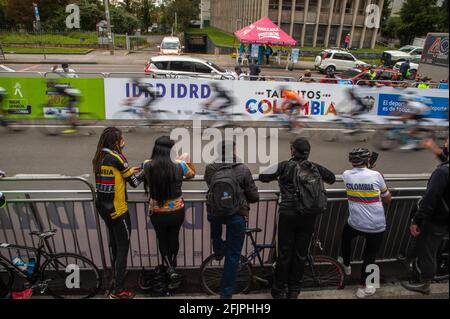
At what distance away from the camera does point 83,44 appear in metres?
35.5

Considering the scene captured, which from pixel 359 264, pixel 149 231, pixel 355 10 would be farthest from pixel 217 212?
pixel 355 10

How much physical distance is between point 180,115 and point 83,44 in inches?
1151

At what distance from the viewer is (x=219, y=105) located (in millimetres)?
11328

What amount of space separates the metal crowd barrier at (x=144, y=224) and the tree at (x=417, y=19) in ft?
180

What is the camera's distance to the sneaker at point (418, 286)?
377cm

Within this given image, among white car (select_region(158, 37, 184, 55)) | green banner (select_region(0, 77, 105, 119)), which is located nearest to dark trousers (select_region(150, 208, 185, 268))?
green banner (select_region(0, 77, 105, 119))

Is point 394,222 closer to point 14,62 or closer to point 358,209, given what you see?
point 358,209

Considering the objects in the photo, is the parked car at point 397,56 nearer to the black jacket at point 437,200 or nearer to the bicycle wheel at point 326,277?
the bicycle wheel at point 326,277

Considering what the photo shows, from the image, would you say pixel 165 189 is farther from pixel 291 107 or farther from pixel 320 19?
pixel 320 19

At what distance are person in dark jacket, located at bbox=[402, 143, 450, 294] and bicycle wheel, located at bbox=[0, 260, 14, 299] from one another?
14.4 feet

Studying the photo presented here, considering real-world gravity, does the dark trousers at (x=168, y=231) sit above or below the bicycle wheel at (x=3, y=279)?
above

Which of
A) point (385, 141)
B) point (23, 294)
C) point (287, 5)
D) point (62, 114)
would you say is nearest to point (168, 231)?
point (23, 294)

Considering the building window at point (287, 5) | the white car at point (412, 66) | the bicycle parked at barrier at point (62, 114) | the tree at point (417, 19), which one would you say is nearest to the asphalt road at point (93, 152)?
the bicycle parked at barrier at point (62, 114)

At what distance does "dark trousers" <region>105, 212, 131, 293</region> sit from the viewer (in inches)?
147
